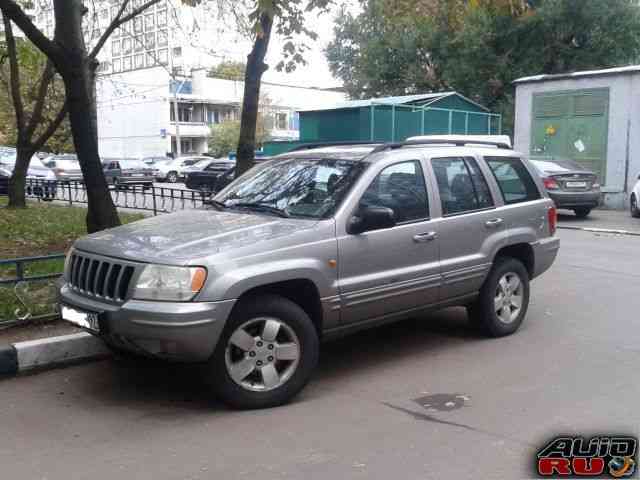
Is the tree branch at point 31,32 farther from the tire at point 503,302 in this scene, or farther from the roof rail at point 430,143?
the tire at point 503,302

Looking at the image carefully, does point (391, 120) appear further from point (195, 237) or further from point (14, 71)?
point (195, 237)

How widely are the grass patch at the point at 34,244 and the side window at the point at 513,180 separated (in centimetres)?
434

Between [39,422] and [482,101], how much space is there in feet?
95.5

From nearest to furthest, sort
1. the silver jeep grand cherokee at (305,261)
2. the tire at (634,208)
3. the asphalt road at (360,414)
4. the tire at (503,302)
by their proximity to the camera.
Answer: the asphalt road at (360,414) < the silver jeep grand cherokee at (305,261) < the tire at (503,302) < the tire at (634,208)

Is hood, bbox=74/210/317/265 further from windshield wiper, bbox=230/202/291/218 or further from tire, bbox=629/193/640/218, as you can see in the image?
tire, bbox=629/193/640/218

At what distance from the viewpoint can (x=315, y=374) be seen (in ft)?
Answer: 18.2

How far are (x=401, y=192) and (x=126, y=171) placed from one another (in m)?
30.1

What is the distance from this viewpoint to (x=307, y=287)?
5.01 meters

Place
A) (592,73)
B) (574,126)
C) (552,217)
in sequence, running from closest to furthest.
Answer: (552,217) < (592,73) < (574,126)

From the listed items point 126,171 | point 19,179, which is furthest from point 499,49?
point 19,179

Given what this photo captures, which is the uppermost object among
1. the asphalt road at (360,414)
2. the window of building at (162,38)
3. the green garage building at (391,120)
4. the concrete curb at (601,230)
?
the window of building at (162,38)

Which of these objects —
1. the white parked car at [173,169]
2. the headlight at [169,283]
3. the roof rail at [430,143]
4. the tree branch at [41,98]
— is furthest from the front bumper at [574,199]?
the white parked car at [173,169]

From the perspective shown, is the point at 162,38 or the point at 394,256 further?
the point at 162,38

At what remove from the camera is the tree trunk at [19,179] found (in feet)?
51.2
